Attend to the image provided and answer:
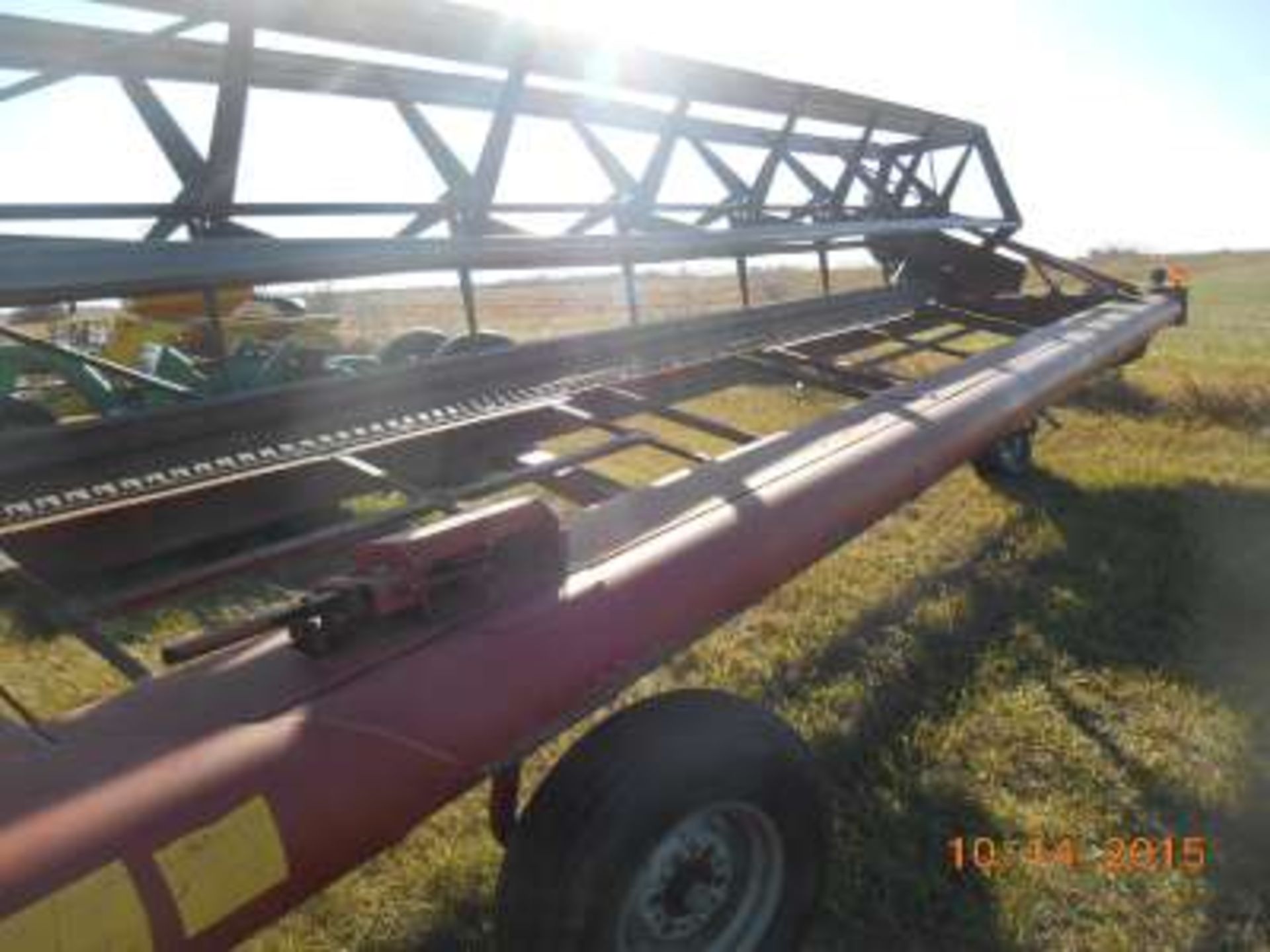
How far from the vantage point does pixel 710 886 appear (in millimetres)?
2369

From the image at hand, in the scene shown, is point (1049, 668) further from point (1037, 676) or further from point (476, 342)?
point (476, 342)

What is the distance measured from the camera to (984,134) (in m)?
8.51

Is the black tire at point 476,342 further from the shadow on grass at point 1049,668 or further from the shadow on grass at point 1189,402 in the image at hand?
the shadow on grass at point 1189,402

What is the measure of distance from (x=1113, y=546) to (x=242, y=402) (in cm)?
489

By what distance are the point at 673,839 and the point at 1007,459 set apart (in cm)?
602

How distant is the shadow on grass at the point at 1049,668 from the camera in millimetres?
3025

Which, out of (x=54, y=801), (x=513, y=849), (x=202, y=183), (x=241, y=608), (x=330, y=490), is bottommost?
(x=241, y=608)

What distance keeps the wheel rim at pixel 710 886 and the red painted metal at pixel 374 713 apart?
404mm

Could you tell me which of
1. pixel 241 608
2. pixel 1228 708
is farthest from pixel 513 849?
pixel 241 608

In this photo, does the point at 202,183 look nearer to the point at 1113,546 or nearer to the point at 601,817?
the point at 601,817

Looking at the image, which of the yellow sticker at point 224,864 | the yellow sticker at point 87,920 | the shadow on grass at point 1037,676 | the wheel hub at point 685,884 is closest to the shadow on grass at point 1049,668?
the shadow on grass at point 1037,676
